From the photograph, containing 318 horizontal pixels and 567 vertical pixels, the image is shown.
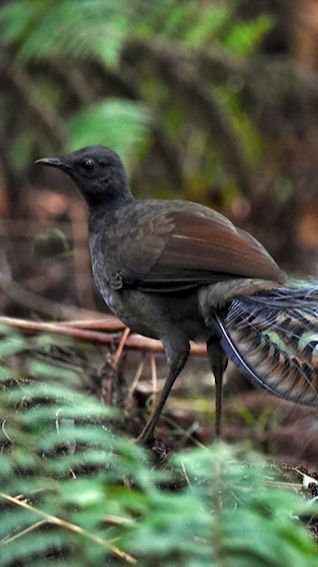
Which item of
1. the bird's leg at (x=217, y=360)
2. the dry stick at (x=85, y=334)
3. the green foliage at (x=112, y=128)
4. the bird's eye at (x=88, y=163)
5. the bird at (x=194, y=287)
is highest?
the bird's eye at (x=88, y=163)

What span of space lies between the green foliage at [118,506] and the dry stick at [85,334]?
1.18 metres

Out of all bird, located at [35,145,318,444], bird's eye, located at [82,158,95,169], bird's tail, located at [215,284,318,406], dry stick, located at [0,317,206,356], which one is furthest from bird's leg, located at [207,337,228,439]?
bird's eye, located at [82,158,95,169]

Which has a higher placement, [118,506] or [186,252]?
[118,506]

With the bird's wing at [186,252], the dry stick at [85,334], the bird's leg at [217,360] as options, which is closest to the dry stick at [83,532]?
the bird's wing at [186,252]

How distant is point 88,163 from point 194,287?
0.96 m

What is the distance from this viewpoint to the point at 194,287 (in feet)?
13.5

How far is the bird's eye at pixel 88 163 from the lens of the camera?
4.80 metres

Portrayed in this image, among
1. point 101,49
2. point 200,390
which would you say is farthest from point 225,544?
point 101,49

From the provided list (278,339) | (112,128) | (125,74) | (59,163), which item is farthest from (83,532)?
(125,74)

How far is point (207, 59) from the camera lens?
786 cm

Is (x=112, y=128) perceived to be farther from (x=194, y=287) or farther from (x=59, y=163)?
(x=194, y=287)

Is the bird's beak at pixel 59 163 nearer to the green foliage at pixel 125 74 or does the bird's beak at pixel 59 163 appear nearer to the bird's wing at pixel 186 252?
the bird's wing at pixel 186 252

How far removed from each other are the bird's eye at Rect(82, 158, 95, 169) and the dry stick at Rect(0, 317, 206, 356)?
655 millimetres

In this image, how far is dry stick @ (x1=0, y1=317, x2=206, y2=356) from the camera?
178 inches
